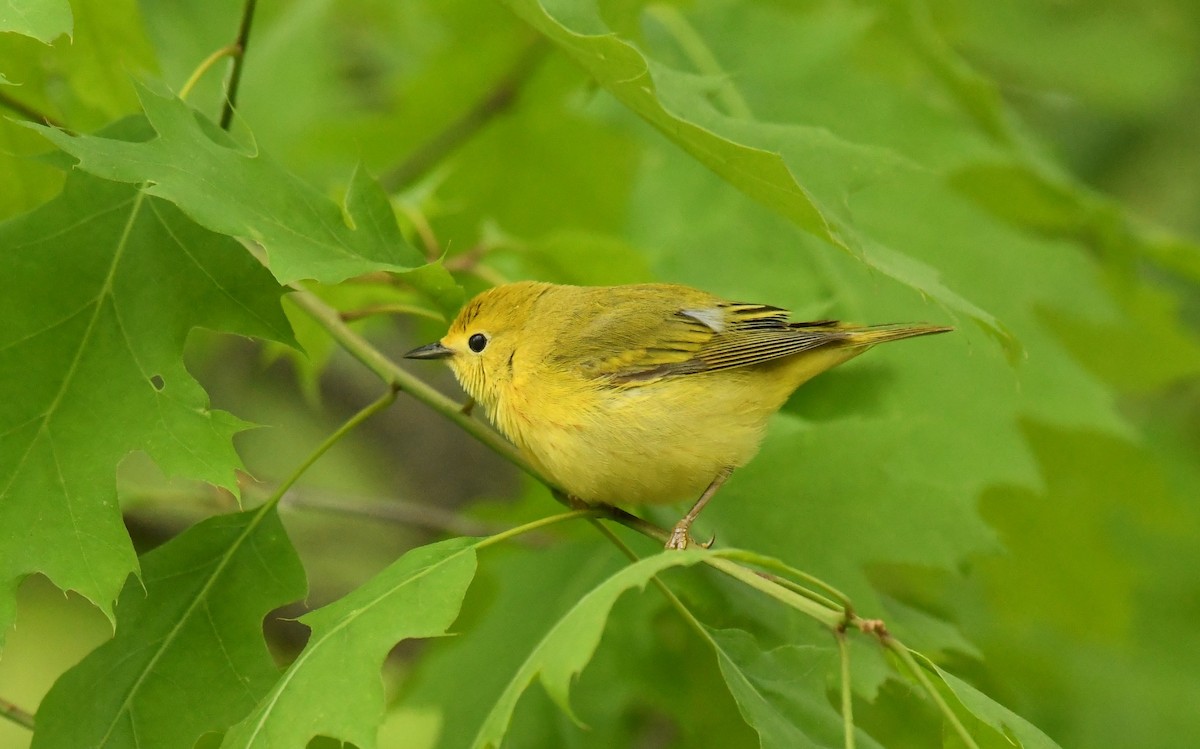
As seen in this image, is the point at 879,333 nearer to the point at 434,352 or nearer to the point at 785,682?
the point at 785,682

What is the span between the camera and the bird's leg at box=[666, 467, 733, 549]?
2.69m

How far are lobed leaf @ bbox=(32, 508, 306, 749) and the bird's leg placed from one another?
0.79 metres

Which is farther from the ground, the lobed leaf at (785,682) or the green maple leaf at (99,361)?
the green maple leaf at (99,361)

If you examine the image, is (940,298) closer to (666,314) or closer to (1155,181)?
(666,314)

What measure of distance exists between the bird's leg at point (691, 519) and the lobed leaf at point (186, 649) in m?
0.79

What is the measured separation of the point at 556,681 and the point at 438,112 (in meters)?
3.32

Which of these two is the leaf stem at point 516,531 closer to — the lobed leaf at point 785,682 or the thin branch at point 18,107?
the lobed leaf at point 785,682

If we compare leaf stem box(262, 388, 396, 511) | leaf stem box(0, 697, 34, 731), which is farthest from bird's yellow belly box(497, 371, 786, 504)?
leaf stem box(0, 697, 34, 731)

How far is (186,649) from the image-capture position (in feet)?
7.80

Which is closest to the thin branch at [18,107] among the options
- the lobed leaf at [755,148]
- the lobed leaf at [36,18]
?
the lobed leaf at [36,18]

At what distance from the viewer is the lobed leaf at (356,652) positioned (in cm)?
198

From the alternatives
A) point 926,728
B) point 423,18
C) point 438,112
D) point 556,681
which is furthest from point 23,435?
point 423,18

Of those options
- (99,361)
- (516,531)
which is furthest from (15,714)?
(516,531)

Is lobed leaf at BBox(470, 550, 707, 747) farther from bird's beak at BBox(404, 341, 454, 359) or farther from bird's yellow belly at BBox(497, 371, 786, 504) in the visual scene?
bird's beak at BBox(404, 341, 454, 359)
